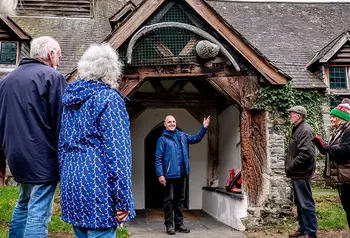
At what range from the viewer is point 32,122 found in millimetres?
3049

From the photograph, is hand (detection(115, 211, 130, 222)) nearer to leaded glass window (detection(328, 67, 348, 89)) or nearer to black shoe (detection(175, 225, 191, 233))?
black shoe (detection(175, 225, 191, 233))

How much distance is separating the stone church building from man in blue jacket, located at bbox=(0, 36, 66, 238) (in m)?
3.11

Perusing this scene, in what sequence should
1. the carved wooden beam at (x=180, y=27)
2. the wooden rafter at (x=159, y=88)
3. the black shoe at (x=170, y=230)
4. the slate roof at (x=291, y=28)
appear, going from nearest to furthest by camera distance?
1. the black shoe at (x=170, y=230)
2. the carved wooden beam at (x=180, y=27)
3. the wooden rafter at (x=159, y=88)
4. the slate roof at (x=291, y=28)

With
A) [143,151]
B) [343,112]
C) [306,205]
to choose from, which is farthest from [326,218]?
[143,151]

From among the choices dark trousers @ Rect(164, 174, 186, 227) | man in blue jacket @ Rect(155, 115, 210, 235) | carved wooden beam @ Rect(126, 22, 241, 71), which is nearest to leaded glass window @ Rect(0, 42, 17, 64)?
carved wooden beam @ Rect(126, 22, 241, 71)

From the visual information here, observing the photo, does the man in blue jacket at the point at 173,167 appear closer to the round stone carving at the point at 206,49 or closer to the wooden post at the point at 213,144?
the round stone carving at the point at 206,49

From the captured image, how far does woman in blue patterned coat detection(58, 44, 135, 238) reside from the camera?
8.09 ft

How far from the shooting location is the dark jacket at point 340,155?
4.44m

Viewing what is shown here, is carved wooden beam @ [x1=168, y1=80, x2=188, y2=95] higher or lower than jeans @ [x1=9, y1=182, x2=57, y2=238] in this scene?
higher

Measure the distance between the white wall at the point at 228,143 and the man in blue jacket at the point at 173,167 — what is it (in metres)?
2.00

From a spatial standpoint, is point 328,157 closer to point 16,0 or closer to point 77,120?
point 77,120

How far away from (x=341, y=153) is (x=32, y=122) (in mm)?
3483

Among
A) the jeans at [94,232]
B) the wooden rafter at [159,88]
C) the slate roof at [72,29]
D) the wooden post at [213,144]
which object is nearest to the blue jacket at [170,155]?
the wooden rafter at [159,88]

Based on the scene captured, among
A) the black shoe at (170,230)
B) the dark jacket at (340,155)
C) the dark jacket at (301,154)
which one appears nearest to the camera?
the dark jacket at (340,155)
